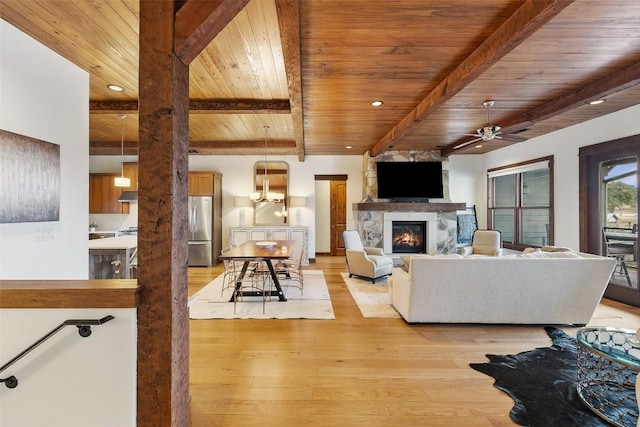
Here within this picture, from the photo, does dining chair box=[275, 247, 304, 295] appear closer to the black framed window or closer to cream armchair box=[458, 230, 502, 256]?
cream armchair box=[458, 230, 502, 256]

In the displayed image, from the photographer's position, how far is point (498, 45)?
2389 millimetres

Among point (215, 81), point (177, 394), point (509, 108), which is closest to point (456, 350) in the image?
point (177, 394)

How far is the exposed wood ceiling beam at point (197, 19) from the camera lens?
4.61 ft

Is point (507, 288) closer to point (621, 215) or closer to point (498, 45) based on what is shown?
point (498, 45)

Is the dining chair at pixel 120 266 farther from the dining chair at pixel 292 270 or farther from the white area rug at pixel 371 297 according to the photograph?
the white area rug at pixel 371 297

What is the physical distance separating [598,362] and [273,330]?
271 centimetres

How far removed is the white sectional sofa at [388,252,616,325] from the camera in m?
3.18

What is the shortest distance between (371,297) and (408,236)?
123 inches

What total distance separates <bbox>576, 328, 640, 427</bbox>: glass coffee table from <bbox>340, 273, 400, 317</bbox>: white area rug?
1805 millimetres

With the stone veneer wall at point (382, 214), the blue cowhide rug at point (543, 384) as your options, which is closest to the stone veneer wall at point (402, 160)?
the stone veneer wall at point (382, 214)

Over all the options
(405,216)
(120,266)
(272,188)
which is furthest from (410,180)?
(120,266)

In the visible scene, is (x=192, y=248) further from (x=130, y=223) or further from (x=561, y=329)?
(x=561, y=329)

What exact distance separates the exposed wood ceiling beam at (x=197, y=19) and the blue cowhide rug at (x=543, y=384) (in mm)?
2853

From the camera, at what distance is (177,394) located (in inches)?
58.7
